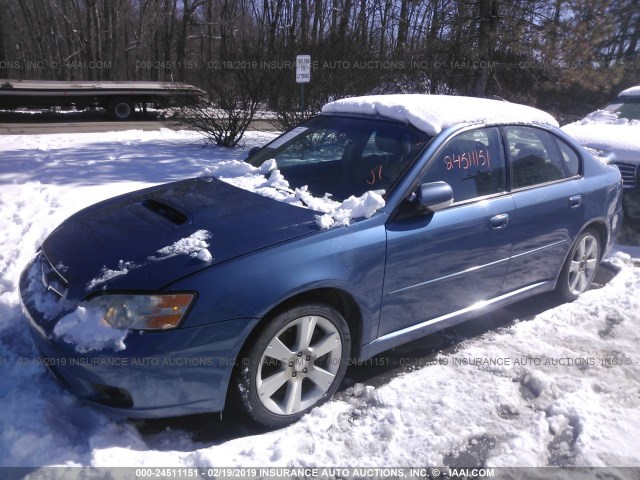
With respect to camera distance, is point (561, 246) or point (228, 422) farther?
point (561, 246)

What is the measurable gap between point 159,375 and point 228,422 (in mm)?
608

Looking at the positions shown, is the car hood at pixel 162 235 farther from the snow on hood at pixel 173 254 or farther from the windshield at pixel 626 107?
the windshield at pixel 626 107

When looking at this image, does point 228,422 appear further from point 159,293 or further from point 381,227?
point 381,227

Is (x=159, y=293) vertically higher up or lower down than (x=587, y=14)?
lower down

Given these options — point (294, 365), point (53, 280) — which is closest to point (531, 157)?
point (294, 365)

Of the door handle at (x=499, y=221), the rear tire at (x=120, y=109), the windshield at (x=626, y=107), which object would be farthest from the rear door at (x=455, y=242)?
the rear tire at (x=120, y=109)

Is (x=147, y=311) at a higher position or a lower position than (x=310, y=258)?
lower

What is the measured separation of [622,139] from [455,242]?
4.45 m

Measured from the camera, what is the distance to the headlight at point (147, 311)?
8.23 ft

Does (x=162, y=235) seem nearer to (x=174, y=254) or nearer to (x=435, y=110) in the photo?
(x=174, y=254)

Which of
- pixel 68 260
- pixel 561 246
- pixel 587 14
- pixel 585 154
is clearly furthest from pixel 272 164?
pixel 587 14

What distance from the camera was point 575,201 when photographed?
13.8 ft

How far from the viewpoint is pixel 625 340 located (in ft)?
13.0

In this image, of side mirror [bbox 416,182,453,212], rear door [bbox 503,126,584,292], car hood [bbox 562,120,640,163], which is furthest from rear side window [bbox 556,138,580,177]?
car hood [bbox 562,120,640,163]
